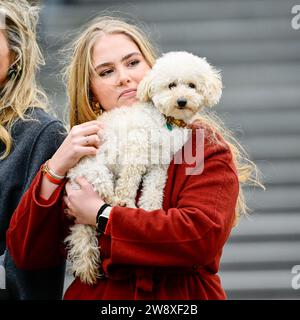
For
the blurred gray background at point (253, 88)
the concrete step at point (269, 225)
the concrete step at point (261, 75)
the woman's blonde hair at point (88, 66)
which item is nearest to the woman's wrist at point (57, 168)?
the woman's blonde hair at point (88, 66)

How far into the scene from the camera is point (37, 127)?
2.51m

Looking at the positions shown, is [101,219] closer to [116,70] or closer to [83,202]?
[83,202]

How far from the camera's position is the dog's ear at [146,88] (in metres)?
2.27

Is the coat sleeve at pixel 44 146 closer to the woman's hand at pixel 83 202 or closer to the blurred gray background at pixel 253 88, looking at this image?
the woman's hand at pixel 83 202

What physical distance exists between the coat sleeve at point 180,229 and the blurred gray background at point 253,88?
7.30 feet

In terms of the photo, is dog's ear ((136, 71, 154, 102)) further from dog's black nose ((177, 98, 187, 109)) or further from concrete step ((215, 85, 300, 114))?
concrete step ((215, 85, 300, 114))

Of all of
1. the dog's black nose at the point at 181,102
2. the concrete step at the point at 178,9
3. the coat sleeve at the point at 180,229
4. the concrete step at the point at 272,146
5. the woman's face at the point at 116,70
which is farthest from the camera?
the concrete step at the point at 178,9

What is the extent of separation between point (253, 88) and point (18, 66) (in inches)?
87.2

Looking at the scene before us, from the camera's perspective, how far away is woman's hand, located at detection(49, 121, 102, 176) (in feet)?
7.38

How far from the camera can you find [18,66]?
2633 millimetres

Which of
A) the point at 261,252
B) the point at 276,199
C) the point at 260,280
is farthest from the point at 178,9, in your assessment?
the point at 260,280

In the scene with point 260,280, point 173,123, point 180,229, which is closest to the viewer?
point 180,229

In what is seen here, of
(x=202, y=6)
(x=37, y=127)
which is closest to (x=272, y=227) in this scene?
(x=202, y=6)

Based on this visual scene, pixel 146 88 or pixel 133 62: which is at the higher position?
pixel 133 62
